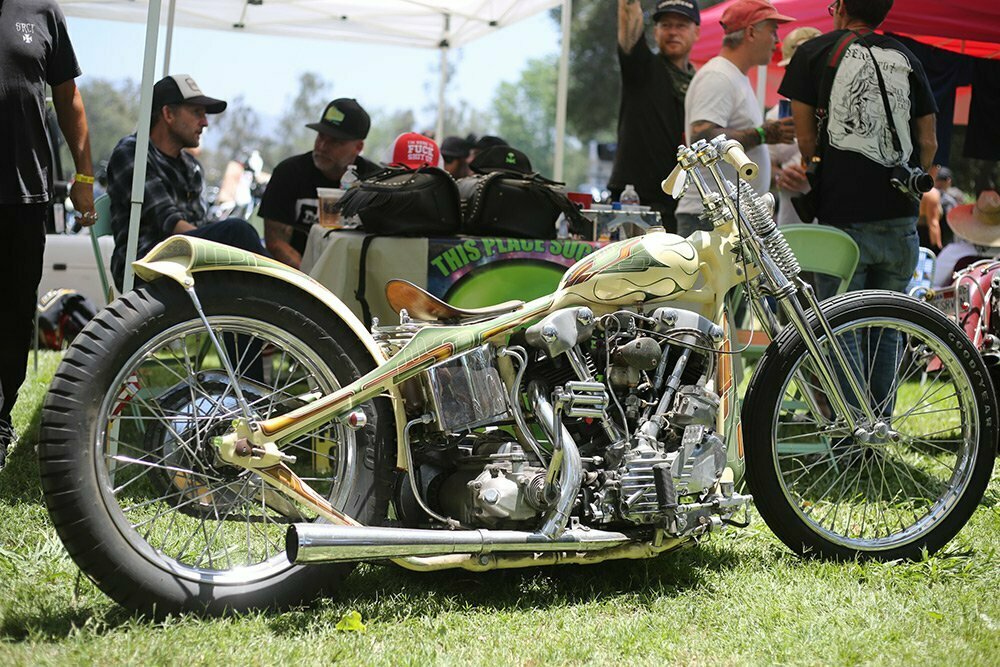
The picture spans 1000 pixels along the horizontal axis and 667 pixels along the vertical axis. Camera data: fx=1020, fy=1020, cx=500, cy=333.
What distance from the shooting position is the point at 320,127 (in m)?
6.05

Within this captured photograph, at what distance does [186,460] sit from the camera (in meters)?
3.11

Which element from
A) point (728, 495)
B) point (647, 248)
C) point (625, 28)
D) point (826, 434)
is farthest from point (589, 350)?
point (625, 28)

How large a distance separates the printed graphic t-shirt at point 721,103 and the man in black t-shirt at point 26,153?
9.00 feet

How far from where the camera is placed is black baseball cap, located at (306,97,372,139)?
604 cm

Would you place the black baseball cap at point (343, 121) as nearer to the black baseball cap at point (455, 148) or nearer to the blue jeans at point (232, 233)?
the blue jeans at point (232, 233)

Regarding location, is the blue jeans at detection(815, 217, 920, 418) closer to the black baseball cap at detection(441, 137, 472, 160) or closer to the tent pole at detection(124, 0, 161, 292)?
the tent pole at detection(124, 0, 161, 292)

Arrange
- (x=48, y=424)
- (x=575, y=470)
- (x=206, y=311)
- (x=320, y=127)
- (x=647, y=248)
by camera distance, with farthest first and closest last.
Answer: (x=320, y=127)
(x=647, y=248)
(x=575, y=470)
(x=206, y=311)
(x=48, y=424)

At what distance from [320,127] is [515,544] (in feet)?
12.6

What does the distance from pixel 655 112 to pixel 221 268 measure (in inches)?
153

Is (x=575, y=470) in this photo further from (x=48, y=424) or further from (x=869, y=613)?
(x=48, y=424)

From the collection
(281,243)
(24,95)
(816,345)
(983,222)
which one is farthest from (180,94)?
(983,222)

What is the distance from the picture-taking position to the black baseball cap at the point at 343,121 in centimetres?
604

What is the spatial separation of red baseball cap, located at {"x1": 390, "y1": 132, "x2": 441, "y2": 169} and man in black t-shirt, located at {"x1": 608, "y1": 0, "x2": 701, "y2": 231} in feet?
3.97

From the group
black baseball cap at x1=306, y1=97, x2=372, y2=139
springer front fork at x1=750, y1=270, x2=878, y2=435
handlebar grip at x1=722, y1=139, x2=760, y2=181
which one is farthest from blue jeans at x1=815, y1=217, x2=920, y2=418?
black baseball cap at x1=306, y1=97, x2=372, y2=139
